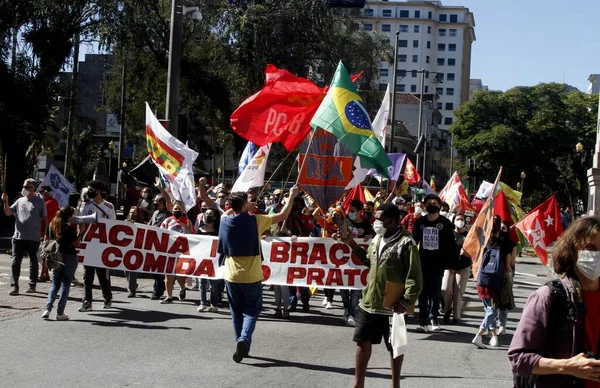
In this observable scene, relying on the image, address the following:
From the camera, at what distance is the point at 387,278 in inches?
290

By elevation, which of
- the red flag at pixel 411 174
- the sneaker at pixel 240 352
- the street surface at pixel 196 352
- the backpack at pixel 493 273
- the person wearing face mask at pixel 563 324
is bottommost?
the street surface at pixel 196 352

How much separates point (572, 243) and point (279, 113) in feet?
33.3

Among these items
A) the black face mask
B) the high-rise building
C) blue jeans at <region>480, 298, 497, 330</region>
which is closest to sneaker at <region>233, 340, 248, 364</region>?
blue jeans at <region>480, 298, 497, 330</region>

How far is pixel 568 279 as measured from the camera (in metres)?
3.78

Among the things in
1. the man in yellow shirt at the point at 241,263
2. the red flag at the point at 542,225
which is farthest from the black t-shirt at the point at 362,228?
the man in yellow shirt at the point at 241,263

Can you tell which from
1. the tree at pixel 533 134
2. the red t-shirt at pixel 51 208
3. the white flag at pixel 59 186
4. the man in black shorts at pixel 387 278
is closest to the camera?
the man in black shorts at pixel 387 278

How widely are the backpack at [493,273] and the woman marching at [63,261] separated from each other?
519 cm

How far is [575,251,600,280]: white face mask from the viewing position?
3.75 metres

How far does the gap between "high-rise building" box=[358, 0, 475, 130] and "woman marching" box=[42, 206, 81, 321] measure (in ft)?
428

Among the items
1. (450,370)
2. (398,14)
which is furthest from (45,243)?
(398,14)

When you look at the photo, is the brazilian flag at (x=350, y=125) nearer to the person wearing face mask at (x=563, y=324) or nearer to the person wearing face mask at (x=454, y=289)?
the person wearing face mask at (x=454, y=289)

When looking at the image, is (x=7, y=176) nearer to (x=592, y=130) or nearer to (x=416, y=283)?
(x=416, y=283)

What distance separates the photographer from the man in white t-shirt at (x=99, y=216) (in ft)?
40.2

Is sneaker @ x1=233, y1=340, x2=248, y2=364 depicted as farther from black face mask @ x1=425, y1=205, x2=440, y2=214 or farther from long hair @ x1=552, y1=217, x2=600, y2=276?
long hair @ x1=552, y1=217, x2=600, y2=276
